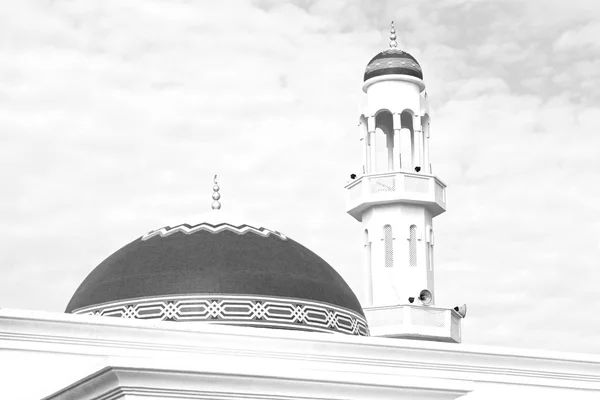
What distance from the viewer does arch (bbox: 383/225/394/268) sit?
24.5 metres

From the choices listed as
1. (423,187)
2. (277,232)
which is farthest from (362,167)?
(277,232)

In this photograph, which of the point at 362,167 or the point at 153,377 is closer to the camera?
the point at 153,377

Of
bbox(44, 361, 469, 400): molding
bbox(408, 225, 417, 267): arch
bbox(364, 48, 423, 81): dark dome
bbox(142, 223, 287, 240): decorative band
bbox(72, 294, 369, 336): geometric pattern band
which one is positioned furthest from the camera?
bbox(364, 48, 423, 81): dark dome

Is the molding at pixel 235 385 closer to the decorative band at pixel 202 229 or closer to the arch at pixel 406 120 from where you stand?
the decorative band at pixel 202 229

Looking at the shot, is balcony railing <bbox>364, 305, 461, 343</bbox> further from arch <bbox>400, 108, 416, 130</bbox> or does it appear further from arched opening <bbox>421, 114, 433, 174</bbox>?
arch <bbox>400, 108, 416, 130</bbox>

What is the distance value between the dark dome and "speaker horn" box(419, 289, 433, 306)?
13.4 ft

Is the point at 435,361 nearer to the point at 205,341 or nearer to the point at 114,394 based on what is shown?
the point at 205,341

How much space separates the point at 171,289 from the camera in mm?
14375

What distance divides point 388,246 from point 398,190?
1.09 meters

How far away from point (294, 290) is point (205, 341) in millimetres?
1692

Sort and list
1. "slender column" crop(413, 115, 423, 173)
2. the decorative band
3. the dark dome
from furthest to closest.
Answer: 1. the dark dome
2. "slender column" crop(413, 115, 423, 173)
3. the decorative band

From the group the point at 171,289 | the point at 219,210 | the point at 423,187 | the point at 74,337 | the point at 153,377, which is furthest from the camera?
the point at 423,187

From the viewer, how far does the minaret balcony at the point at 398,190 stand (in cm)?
2406

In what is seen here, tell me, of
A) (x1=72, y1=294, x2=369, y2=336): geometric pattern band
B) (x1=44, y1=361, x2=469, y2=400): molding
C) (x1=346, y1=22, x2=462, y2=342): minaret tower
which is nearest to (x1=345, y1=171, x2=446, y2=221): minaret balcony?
(x1=346, y1=22, x2=462, y2=342): minaret tower
